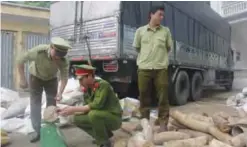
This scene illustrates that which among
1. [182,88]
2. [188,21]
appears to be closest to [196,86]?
[182,88]

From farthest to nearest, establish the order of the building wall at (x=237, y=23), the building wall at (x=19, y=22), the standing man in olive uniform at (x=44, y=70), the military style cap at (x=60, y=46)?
the building wall at (x=237, y=23)
the building wall at (x=19, y=22)
the standing man in olive uniform at (x=44, y=70)
the military style cap at (x=60, y=46)

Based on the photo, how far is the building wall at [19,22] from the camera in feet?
31.7

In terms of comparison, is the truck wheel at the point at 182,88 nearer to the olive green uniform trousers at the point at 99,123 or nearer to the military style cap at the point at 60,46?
the olive green uniform trousers at the point at 99,123

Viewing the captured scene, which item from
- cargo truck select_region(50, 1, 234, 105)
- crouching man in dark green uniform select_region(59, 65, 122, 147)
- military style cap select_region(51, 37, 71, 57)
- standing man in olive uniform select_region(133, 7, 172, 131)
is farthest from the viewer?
cargo truck select_region(50, 1, 234, 105)

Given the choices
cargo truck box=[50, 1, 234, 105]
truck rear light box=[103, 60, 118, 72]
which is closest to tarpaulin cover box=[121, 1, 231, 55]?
cargo truck box=[50, 1, 234, 105]

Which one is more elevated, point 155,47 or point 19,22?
point 19,22

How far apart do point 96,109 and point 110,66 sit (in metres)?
2.66

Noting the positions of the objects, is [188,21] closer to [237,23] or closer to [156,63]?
[156,63]

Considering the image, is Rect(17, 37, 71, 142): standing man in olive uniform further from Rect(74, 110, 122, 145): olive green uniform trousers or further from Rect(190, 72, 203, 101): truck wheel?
Rect(190, 72, 203, 101): truck wheel

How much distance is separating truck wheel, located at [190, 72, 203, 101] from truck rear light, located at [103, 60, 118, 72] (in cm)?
282

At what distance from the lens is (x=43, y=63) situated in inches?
Result: 147

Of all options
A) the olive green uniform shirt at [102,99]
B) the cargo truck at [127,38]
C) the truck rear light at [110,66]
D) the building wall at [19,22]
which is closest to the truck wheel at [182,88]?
the cargo truck at [127,38]

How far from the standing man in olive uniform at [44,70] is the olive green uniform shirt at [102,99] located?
593 mm

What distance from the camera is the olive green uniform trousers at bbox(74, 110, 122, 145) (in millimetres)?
3111
